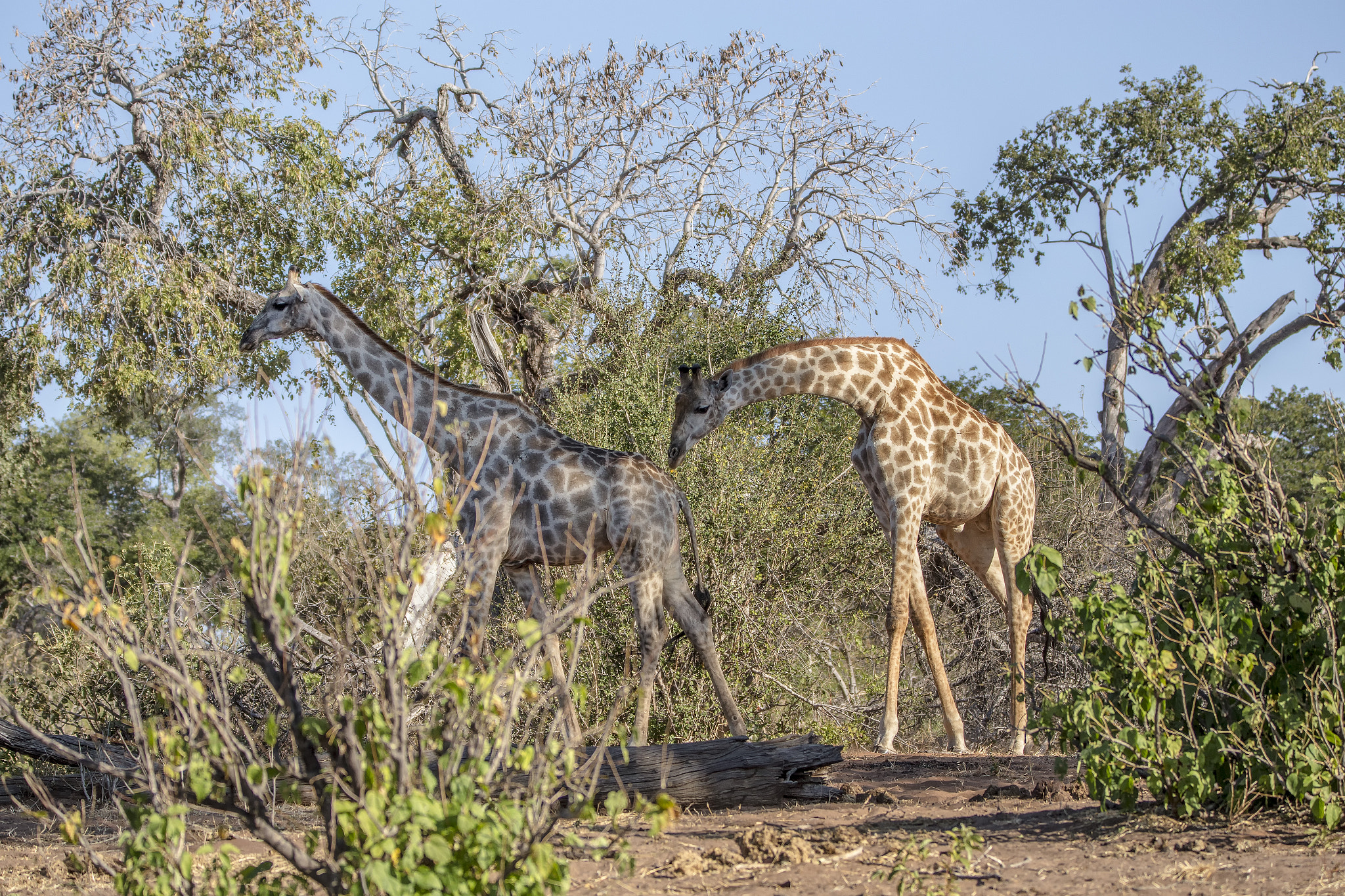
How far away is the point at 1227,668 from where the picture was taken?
4.39 metres

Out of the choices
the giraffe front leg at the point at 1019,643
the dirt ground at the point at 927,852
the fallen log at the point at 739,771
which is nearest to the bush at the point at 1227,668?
the dirt ground at the point at 927,852

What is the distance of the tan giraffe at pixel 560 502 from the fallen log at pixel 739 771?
38.4 inches

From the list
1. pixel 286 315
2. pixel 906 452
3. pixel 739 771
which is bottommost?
pixel 739 771

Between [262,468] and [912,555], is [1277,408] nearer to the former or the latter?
[912,555]

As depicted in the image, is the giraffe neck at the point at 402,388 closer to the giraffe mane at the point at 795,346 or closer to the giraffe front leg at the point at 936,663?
the giraffe mane at the point at 795,346

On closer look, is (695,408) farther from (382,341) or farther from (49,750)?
(49,750)

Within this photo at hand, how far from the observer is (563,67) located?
603 inches

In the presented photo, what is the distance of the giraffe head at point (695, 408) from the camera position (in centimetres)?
780

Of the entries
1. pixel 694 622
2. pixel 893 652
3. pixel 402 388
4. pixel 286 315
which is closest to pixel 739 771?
pixel 694 622

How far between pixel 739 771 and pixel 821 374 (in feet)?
9.80

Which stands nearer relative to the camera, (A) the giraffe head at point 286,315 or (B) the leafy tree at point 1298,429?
(A) the giraffe head at point 286,315

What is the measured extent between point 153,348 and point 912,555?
9597mm

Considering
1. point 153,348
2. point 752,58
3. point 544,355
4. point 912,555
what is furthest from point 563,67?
point 912,555

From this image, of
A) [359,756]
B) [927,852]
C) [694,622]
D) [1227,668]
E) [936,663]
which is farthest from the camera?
[936,663]
